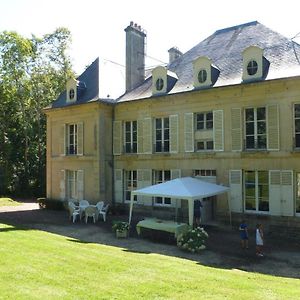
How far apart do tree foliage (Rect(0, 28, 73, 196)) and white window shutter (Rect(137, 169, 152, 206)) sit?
49.5 feet

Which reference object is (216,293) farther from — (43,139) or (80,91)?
(43,139)

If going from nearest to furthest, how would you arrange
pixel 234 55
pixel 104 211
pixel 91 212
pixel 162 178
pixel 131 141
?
pixel 91 212 < pixel 234 55 < pixel 104 211 < pixel 162 178 < pixel 131 141

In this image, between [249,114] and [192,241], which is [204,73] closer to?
[249,114]

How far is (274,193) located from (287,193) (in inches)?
19.1

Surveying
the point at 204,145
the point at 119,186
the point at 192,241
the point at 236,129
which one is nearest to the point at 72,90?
the point at 119,186

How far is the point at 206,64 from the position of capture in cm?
1656

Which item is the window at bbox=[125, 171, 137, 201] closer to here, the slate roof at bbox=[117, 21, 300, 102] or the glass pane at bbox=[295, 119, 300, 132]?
the slate roof at bbox=[117, 21, 300, 102]

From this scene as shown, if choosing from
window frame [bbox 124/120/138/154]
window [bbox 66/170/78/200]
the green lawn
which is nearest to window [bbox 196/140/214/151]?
window frame [bbox 124/120/138/154]

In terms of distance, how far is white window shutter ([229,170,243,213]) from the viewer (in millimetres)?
15406

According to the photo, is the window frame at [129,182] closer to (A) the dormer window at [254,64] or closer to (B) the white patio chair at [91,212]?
(B) the white patio chair at [91,212]

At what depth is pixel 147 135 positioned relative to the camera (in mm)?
18469

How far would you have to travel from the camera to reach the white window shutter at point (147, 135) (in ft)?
60.2

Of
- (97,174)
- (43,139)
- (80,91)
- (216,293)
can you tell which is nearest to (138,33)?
(80,91)

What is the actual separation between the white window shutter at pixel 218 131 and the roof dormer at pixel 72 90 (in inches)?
336
